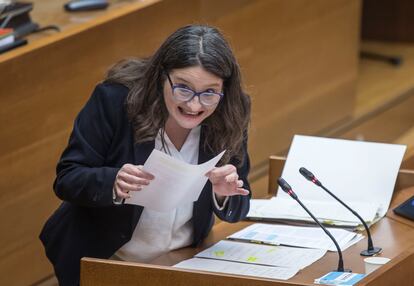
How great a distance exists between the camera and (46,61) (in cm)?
335

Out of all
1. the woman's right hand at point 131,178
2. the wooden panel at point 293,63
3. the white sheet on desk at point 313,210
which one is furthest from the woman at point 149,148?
the wooden panel at point 293,63

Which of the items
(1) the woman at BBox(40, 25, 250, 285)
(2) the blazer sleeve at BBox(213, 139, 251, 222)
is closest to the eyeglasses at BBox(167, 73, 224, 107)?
(1) the woman at BBox(40, 25, 250, 285)

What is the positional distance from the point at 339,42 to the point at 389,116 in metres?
0.54

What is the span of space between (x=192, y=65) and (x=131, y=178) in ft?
0.92

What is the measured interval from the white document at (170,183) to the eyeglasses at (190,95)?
12 cm

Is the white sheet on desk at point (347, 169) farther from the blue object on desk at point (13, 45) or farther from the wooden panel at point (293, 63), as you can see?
the wooden panel at point (293, 63)

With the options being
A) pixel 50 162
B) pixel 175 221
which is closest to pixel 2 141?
pixel 50 162

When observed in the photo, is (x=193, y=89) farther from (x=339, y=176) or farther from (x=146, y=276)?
(x=339, y=176)

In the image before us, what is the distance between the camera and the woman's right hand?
7.45ft

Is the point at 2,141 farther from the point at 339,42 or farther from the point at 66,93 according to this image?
the point at 339,42

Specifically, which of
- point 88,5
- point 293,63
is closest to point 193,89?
point 88,5

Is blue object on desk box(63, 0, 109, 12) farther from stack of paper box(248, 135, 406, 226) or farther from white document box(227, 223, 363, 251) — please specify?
white document box(227, 223, 363, 251)

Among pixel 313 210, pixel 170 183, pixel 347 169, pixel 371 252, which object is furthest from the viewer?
pixel 347 169

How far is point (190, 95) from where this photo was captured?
233cm
